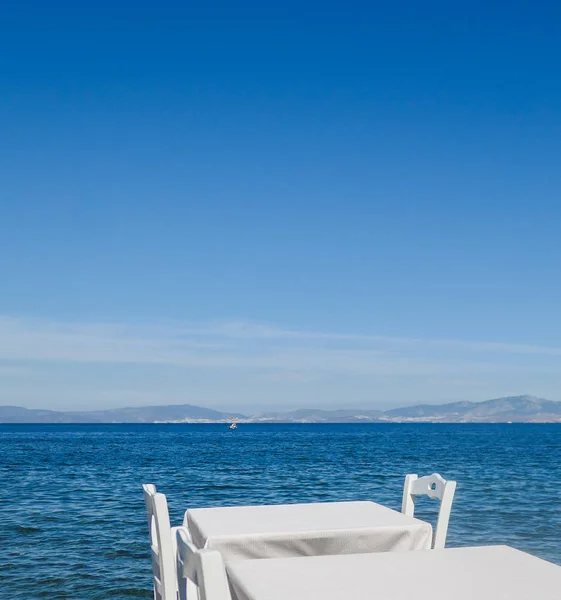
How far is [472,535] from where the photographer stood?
48.6 ft

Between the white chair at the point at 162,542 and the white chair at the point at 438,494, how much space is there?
1.95m

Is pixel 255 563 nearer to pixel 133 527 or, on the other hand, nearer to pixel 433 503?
pixel 133 527

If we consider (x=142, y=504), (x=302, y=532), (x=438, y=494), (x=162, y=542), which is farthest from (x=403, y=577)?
(x=142, y=504)

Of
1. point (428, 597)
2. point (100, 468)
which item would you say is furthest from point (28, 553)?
point (100, 468)

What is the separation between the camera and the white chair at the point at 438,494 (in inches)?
215

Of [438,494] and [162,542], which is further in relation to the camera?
[438,494]

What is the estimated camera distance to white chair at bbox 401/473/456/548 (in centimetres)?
546

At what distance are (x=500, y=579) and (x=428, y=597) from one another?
48 cm

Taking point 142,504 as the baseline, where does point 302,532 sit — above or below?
above

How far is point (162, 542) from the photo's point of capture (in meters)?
4.54

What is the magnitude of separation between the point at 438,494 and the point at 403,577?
7.72ft

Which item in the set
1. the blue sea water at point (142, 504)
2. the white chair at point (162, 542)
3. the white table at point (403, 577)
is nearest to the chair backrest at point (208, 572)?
the white table at point (403, 577)

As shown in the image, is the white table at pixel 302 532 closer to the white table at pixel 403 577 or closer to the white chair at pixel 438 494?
the white chair at pixel 438 494

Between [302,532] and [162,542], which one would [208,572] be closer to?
[162,542]
